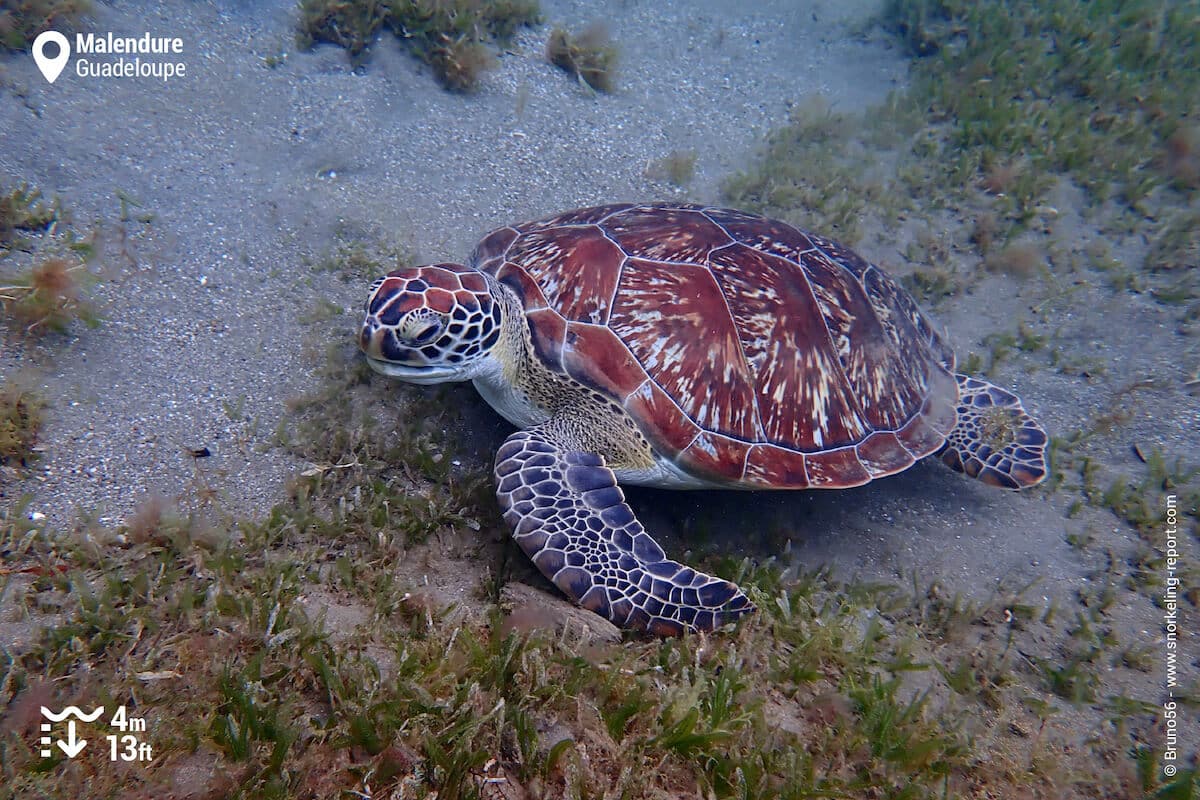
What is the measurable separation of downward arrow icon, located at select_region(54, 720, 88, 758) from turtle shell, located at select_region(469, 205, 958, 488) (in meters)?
1.99

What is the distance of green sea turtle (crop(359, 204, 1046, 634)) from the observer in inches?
97.7

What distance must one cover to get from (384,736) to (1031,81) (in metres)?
8.10

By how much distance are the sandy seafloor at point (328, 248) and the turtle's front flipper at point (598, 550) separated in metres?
0.37

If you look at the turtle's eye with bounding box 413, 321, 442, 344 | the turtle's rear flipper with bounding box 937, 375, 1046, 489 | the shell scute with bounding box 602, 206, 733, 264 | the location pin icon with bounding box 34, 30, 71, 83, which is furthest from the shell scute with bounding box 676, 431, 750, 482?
the location pin icon with bounding box 34, 30, 71, 83

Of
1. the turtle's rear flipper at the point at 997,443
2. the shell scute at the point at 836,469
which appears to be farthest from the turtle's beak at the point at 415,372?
the turtle's rear flipper at the point at 997,443

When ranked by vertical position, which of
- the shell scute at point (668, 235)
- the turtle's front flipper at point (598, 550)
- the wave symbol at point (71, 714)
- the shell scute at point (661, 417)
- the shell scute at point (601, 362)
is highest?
the shell scute at point (668, 235)

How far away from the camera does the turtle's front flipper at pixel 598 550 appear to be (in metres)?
2.19

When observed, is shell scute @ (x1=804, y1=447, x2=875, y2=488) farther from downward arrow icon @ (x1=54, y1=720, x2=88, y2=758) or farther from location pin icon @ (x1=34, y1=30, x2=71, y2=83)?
location pin icon @ (x1=34, y1=30, x2=71, y2=83)

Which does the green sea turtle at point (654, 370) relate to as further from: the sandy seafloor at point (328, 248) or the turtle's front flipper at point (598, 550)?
the sandy seafloor at point (328, 248)

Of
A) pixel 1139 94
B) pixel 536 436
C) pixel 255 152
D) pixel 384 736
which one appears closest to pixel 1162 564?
pixel 536 436

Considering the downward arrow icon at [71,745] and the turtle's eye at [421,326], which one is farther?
the turtle's eye at [421,326]

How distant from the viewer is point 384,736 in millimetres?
1587

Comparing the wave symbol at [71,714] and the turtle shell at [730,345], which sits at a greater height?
the turtle shell at [730,345]

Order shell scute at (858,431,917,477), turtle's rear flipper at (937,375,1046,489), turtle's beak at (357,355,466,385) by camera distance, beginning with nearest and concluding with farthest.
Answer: turtle's beak at (357,355,466,385), shell scute at (858,431,917,477), turtle's rear flipper at (937,375,1046,489)
